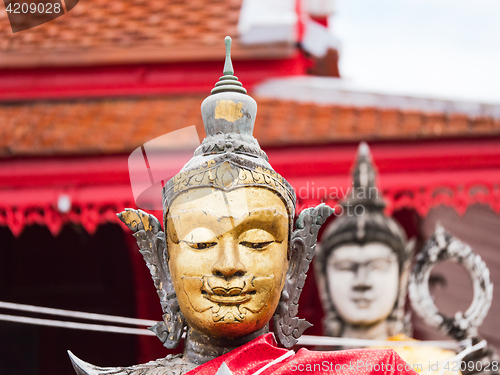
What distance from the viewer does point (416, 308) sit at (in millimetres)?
2791

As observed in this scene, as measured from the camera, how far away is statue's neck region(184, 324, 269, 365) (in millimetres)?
1555

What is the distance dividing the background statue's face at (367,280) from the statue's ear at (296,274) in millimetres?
1228

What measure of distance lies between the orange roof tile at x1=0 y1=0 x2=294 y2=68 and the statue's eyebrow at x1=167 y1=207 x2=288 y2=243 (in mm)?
2181

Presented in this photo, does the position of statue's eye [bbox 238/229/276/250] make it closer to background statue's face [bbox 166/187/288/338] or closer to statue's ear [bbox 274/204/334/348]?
background statue's face [bbox 166/187/288/338]

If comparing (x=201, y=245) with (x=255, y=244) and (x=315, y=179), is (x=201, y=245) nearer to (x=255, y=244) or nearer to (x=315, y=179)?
(x=255, y=244)

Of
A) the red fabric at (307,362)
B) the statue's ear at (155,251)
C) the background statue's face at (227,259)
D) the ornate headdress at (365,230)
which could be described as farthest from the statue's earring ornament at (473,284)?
the statue's ear at (155,251)

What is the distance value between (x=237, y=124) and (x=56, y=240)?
2.99 metres

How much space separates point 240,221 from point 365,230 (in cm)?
155

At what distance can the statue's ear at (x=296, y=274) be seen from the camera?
1.69 m

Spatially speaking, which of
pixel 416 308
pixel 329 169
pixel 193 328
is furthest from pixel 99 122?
pixel 416 308

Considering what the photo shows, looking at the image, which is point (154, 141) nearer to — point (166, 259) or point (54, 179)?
point (54, 179)

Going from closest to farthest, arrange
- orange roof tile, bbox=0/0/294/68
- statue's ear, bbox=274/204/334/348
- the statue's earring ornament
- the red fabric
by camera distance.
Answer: the red fabric
statue's ear, bbox=274/204/334/348
the statue's earring ornament
orange roof tile, bbox=0/0/294/68

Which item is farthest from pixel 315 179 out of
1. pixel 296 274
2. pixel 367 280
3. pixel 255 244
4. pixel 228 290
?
pixel 228 290

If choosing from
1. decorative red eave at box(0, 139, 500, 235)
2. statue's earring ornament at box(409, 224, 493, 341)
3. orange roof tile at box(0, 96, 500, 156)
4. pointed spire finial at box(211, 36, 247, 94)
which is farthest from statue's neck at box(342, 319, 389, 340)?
pointed spire finial at box(211, 36, 247, 94)
